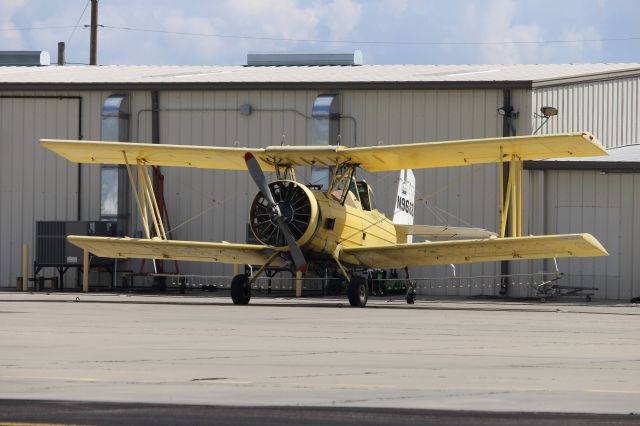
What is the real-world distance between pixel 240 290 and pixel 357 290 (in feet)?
7.28

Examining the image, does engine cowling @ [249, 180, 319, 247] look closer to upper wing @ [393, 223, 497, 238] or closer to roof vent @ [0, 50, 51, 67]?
upper wing @ [393, 223, 497, 238]

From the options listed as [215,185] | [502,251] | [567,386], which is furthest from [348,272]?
A: [567,386]

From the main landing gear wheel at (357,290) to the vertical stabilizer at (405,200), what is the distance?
453 cm

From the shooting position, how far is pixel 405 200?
94.5 ft

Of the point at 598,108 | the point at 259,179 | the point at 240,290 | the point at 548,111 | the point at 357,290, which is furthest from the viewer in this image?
the point at 598,108

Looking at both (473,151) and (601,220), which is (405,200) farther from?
(473,151)

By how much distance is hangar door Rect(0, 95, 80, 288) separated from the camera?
33.8 m

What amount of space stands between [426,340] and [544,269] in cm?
1621

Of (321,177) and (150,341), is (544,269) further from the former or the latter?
(150,341)

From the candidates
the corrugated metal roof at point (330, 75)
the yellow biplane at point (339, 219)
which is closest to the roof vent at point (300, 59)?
the corrugated metal roof at point (330, 75)

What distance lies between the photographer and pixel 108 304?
914 inches

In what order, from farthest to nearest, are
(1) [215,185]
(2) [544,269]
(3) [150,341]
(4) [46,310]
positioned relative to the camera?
(1) [215,185] → (2) [544,269] → (4) [46,310] → (3) [150,341]

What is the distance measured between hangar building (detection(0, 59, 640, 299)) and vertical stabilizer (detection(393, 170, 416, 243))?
0.53 metres

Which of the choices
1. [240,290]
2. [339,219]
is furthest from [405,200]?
[240,290]
